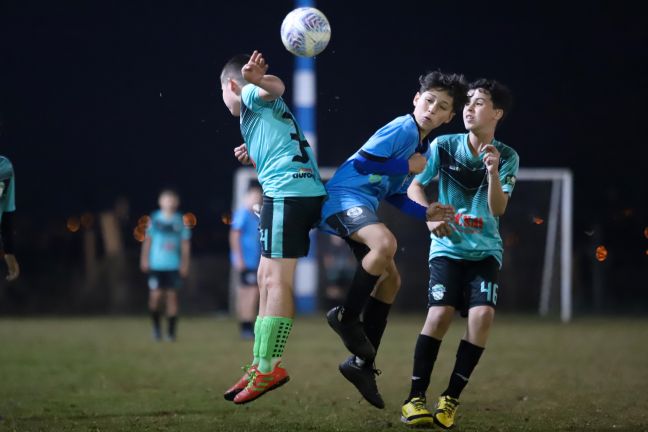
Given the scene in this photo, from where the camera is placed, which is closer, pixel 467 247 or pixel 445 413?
pixel 445 413

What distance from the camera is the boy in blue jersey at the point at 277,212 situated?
588cm

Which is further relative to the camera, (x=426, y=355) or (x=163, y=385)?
(x=163, y=385)

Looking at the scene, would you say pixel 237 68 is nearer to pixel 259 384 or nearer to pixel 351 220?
pixel 351 220

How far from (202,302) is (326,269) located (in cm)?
316

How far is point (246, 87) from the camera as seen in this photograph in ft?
19.7

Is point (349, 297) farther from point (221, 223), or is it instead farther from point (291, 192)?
point (221, 223)

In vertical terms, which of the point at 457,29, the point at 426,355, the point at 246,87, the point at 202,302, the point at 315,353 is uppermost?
the point at 457,29

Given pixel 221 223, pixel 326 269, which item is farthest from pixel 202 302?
pixel 221 223

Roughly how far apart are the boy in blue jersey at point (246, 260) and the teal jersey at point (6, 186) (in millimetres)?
6162

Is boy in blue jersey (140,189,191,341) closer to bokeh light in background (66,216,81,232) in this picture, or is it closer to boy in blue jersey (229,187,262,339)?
boy in blue jersey (229,187,262,339)

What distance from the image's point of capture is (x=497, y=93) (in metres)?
6.26

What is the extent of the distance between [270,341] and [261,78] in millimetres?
1496

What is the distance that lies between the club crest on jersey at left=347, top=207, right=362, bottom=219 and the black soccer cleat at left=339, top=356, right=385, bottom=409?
2.83 feet

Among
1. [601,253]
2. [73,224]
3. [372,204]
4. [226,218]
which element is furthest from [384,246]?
[226,218]
